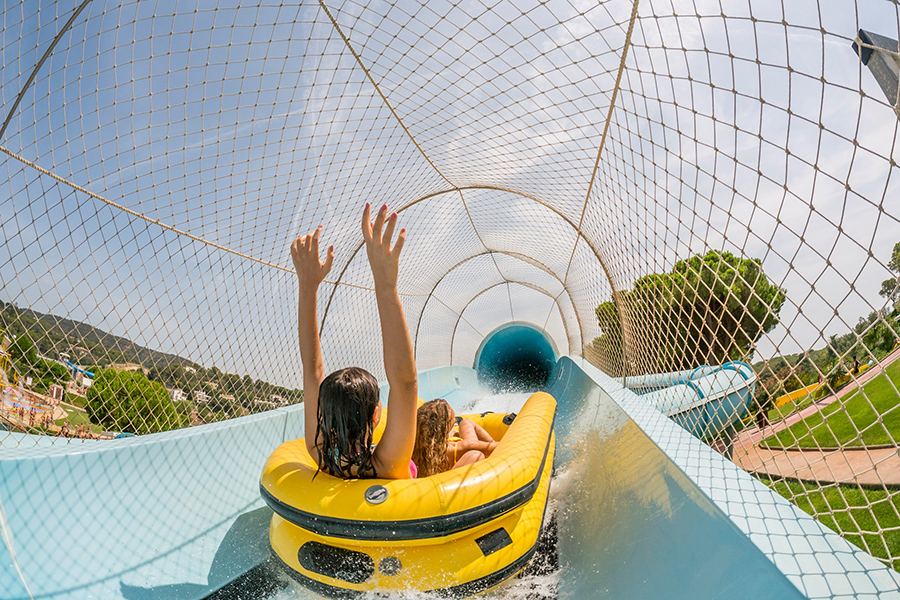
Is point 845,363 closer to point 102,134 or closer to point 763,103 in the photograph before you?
point 763,103

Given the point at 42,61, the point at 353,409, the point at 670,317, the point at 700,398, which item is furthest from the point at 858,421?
the point at 42,61

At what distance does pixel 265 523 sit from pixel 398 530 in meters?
1.48

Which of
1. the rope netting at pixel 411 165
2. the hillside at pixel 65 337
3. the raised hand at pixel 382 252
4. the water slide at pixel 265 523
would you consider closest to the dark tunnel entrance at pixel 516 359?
the rope netting at pixel 411 165

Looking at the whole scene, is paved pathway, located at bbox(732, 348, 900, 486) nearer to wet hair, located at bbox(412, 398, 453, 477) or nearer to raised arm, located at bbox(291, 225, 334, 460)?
wet hair, located at bbox(412, 398, 453, 477)

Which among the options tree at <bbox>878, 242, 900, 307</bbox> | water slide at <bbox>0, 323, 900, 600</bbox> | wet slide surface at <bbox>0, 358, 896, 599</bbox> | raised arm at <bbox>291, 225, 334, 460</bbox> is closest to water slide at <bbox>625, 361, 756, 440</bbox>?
water slide at <bbox>0, 323, 900, 600</bbox>

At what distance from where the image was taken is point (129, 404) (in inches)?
134

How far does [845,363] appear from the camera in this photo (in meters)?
1.55

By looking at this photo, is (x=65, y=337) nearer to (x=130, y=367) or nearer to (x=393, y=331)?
(x=130, y=367)

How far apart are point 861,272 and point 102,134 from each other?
3913mm

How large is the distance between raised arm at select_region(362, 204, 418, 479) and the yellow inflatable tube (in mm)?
273

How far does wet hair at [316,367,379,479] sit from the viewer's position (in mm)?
1979

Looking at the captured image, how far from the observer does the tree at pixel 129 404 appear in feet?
9.95

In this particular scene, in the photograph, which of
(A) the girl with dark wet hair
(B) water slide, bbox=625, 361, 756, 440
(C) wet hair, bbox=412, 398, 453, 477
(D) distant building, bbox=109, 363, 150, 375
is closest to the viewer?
(A) the girl with dark wet hair

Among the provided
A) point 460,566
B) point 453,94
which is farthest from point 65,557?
point 453,94
